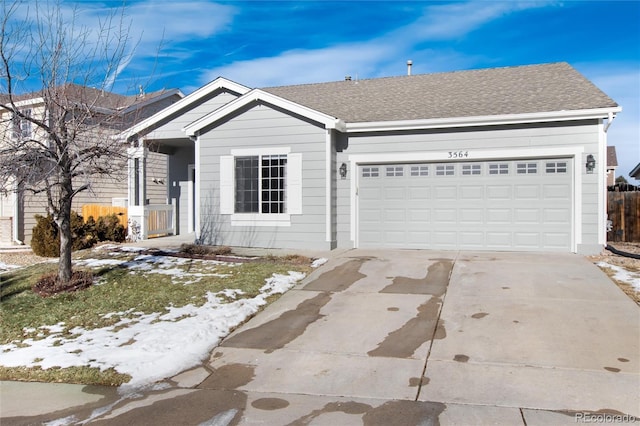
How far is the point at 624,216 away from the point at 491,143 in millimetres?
6784

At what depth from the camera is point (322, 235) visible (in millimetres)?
12555

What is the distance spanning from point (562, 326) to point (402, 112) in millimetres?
7900

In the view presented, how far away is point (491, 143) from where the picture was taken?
11891mm

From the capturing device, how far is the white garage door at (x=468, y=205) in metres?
11.5

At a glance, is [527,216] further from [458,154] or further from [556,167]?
[458,154]

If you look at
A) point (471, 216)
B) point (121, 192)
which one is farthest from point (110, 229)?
point (471, 216)

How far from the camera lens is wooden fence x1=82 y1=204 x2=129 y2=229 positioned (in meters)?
15.3

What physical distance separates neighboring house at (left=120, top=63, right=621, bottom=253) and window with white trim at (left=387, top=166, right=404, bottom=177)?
1.1 inches

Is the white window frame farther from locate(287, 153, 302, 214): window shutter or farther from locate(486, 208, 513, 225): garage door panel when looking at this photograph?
locate(486, 208, 513, 225): garage door panel

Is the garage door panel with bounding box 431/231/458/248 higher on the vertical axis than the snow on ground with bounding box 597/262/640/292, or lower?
higher

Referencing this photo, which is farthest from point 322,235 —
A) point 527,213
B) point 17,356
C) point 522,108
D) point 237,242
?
point 17,356

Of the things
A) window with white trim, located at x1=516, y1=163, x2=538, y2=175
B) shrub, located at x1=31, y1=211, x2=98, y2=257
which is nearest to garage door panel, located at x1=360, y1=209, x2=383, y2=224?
window with white trim, located at x1=516, y1=163, x2=538, y2=175

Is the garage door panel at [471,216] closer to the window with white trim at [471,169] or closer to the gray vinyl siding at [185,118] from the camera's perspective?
the window with white trim at [471,169]

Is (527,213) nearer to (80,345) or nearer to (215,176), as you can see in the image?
(215,176)
